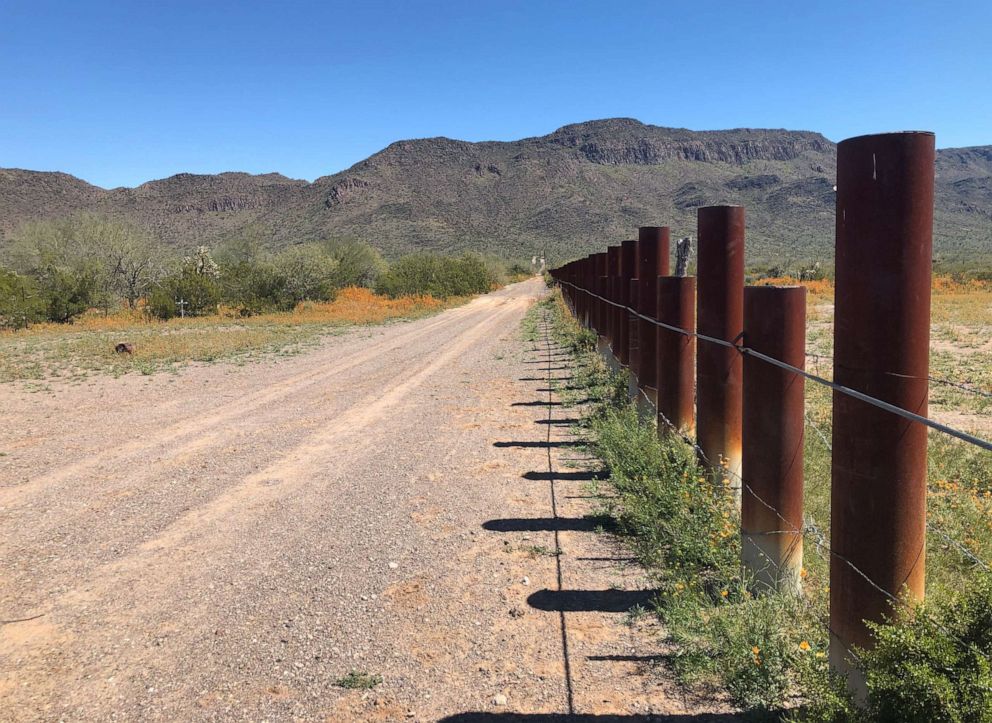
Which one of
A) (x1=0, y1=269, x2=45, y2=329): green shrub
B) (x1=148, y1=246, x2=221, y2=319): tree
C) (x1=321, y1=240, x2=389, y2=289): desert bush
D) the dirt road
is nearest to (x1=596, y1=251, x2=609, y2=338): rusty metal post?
the dirt road

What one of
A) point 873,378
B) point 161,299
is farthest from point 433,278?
point 873,378

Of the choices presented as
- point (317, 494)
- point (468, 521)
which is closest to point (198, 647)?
point (468, 521)

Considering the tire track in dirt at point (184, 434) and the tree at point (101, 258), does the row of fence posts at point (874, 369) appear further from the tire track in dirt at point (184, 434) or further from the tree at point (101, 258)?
the tree at point (101, 258)

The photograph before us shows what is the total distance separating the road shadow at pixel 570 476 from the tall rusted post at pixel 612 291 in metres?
4.57

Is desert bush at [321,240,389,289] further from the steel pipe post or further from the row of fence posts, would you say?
the row of fence posts

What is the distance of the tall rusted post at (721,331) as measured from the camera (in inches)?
182

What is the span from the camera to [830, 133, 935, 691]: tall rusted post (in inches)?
94.0

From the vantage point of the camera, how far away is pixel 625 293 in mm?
9789

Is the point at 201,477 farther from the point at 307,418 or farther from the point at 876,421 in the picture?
the point at 876,421

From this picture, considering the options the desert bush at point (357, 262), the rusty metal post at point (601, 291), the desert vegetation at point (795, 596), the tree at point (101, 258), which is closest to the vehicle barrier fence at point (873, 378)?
the desert vegetation at point (795, 596)

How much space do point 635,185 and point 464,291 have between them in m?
82.9

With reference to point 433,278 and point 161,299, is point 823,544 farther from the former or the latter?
point 433,278

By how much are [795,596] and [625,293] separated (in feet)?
21.6

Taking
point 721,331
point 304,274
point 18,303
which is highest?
point 304,274
